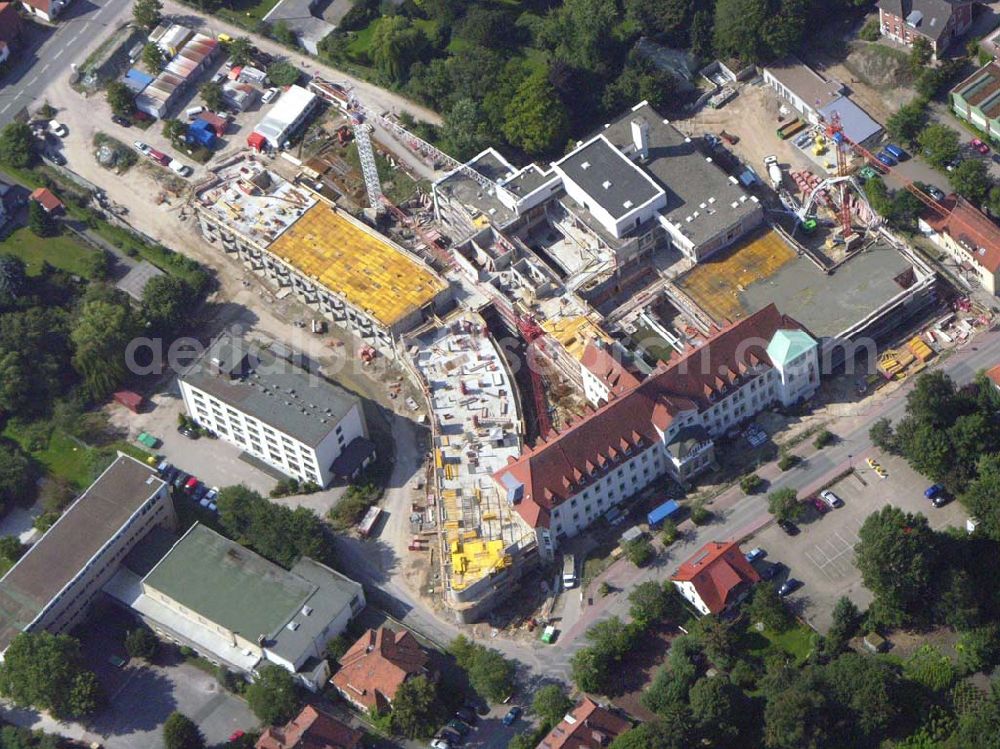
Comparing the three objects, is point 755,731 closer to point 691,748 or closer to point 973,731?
point 691,748

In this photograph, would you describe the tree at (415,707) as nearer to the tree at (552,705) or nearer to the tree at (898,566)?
the tree at (552,705)

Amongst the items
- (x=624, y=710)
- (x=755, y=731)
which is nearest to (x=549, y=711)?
(x=624, y=710)

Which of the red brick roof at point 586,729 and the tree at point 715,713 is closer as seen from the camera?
the tree at point 715,713

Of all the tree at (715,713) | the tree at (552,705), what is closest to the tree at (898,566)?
the tree at (715,713)

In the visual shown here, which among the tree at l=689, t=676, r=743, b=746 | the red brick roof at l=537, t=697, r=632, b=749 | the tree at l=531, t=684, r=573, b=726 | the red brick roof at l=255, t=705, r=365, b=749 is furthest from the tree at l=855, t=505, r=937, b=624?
the red brick roof at l=255, t=705, r=365, b=749

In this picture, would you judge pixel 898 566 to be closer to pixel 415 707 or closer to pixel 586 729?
pixel 586 729

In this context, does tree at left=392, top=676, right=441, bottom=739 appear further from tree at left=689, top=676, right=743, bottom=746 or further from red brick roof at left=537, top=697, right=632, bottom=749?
tree at left=689, top=676, right=743, bottom=746
